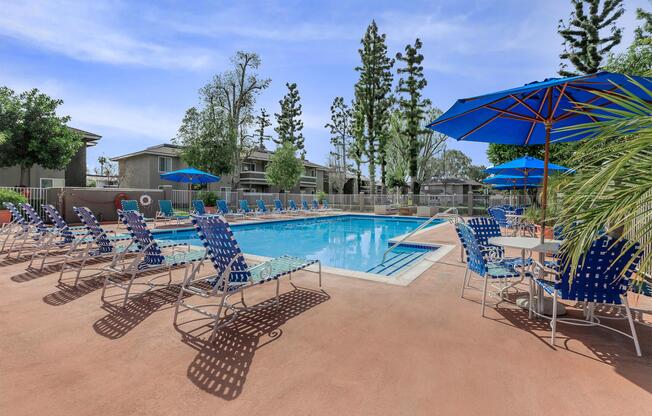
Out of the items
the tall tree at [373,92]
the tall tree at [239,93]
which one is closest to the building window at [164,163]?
the tall tree at [239,93]

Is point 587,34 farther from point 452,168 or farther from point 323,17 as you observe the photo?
point 452,168

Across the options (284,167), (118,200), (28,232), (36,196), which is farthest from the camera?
(284,167)

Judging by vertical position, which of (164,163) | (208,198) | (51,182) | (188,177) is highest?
(164,163)

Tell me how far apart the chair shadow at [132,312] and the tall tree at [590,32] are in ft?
85.0

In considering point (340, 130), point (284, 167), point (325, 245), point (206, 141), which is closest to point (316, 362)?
point (325, 245)

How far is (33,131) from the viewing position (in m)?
16.1

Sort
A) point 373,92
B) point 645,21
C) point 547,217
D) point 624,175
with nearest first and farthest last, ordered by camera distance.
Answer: point 624,175, point 547,217, point 645,21, point 373,92

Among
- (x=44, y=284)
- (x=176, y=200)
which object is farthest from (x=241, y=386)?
(x=176, y=200)

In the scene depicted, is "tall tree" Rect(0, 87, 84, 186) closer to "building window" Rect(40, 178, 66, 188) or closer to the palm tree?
"building window" Rect(40, 178, 66, 188)

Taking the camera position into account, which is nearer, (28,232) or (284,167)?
(28,232)

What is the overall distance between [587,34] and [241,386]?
89.8 ft

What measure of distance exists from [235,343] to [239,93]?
25.0 meters

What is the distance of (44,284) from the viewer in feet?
14.9

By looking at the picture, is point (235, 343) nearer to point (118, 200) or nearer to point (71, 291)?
point (71, 291)
